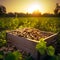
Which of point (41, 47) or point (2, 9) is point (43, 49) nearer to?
point (41, 47)

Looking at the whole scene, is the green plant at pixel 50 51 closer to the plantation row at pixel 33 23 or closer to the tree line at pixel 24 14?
the plantation row at pixel 33 23

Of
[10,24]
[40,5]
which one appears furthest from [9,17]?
[40,5]

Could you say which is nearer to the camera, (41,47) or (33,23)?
(41,47)

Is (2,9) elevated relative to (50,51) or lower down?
elevated

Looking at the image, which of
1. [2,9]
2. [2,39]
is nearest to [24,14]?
[2,9]

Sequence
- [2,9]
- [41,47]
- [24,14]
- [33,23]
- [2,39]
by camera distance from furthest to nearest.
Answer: [24,14] < [2,9] < [33,23] < [2,39] < [41,47]

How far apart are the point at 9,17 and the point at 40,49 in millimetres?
1441

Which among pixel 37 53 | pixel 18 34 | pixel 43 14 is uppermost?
pixel 43 14

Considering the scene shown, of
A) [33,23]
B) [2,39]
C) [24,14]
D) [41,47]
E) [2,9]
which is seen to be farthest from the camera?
[24,14]

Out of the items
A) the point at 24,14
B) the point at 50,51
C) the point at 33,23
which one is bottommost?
the point at 50,51

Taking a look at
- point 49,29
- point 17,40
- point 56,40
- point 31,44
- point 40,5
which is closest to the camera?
point 31,44

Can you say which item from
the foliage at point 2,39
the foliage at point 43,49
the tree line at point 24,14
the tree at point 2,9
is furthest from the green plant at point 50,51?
the tree at point 2,9

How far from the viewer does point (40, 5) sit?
9.98ft

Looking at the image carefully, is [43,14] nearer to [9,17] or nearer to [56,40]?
[9,17]
